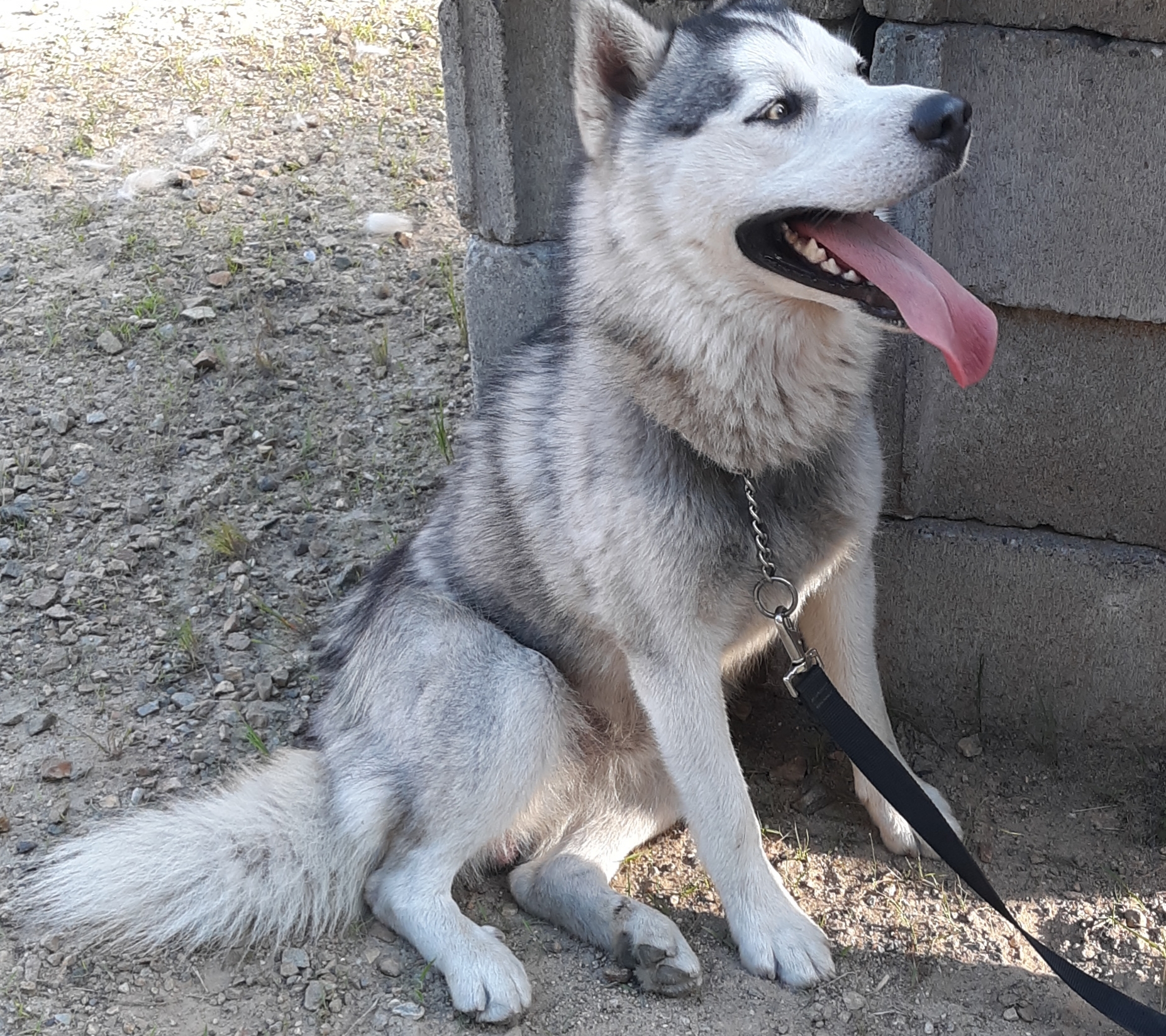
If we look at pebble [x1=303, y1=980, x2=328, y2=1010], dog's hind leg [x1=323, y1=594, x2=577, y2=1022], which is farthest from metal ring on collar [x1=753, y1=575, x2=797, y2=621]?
pebble [x1=303, y1=980, x2=328, y2=1010]

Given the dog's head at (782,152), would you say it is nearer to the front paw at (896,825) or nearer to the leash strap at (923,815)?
the leash strap at (923,815)

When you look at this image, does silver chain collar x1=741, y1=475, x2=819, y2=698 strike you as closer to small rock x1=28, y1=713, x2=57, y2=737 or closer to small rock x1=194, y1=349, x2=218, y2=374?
small rock x1=28, y1=713, x2=57, y2=737

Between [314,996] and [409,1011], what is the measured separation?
20cm

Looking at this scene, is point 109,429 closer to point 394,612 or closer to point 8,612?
point 8,612

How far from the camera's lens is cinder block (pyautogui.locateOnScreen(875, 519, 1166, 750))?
2.94 m

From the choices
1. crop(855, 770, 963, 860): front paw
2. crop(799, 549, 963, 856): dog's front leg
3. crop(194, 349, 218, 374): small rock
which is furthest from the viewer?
crop(194, 349, 218, 374): small rock

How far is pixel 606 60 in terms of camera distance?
2322mm

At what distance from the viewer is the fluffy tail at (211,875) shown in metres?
2.48

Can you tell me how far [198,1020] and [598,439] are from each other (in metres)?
1.39

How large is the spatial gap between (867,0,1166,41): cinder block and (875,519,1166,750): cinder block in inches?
45.7

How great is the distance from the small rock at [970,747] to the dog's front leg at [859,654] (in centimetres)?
29

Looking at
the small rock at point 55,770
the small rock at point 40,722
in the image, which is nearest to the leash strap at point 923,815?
the small rock at point 55,770

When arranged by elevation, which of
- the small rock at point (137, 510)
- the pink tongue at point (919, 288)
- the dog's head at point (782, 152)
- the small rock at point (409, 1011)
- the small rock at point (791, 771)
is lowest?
the small rock at point (791, 771)

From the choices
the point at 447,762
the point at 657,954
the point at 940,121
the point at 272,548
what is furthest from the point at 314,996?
the point at 940,121
